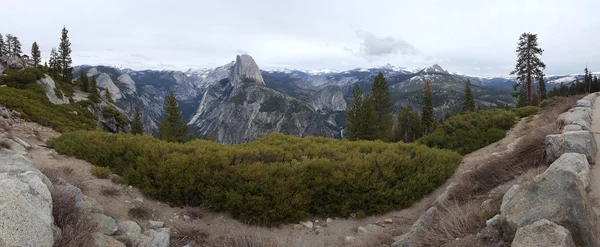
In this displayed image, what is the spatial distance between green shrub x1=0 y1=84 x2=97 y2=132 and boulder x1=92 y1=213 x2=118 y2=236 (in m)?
15.2

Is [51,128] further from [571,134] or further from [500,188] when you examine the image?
[571,134]

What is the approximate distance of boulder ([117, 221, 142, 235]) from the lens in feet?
20.1

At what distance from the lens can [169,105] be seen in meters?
46.4

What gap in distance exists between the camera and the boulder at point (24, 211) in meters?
3.54

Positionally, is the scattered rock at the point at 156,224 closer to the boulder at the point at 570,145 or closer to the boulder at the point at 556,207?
the boulder at the point at 556,207

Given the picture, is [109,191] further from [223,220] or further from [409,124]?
[409,124]

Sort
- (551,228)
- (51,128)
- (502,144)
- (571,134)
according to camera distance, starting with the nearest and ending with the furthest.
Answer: (551,228)
(571,134)
(502,144)
(51,128)

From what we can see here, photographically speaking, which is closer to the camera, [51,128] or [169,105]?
[51,128]

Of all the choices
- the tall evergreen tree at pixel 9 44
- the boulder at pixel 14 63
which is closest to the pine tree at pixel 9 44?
the tall evergreen tree at pixel 9 44

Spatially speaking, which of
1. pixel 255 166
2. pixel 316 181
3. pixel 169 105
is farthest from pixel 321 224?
pixel 169 105

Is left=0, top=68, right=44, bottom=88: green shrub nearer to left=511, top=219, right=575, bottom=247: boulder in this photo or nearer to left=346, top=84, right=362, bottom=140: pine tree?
left=346, top=84, right=362, bottom=140: pine tree

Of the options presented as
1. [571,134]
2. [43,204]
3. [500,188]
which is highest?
[571,134]

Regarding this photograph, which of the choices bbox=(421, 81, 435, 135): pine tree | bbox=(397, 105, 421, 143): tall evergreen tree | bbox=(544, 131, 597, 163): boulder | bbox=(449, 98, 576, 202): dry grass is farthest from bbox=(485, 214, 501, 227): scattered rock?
bbox=(397, 105, 421, 143): tall evergreen tree

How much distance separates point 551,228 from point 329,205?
6308mm
